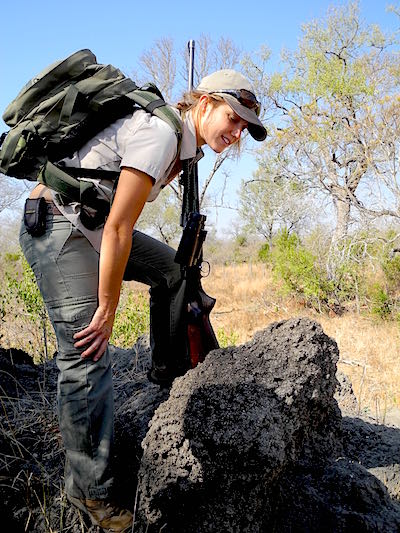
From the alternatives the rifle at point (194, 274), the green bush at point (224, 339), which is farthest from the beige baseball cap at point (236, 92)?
the green bush at point (224, 339)

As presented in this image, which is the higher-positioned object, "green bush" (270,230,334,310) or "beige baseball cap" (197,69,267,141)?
"green bush" (270,230,334,310)

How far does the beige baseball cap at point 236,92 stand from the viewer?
205 centimetres

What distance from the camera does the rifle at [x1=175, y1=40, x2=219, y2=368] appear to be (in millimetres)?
2494

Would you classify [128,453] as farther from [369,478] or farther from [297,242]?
[297,242]

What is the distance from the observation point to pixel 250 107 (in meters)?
2.14

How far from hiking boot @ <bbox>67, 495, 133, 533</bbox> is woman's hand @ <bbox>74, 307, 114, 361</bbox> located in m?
0.57

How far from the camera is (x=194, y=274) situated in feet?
8.57

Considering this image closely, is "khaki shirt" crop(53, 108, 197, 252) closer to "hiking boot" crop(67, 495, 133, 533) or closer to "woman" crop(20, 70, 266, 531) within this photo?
"woman" crop(20, 70, 266, 531)

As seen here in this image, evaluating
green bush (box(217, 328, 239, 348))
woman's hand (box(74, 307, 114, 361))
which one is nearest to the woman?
woman's hand (box(74, 307, 114, 361))

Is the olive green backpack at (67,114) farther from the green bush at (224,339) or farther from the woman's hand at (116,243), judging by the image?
the green bush at (224,339)

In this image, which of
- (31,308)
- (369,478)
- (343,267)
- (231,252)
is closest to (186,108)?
(369,478)

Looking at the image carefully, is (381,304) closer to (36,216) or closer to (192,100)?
(192,100)

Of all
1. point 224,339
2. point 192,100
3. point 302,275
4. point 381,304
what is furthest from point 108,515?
point 302,275

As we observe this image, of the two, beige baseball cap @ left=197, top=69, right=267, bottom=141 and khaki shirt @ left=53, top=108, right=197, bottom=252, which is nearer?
khaki shirt @ left=53, top=108, right=197, bottom=252
